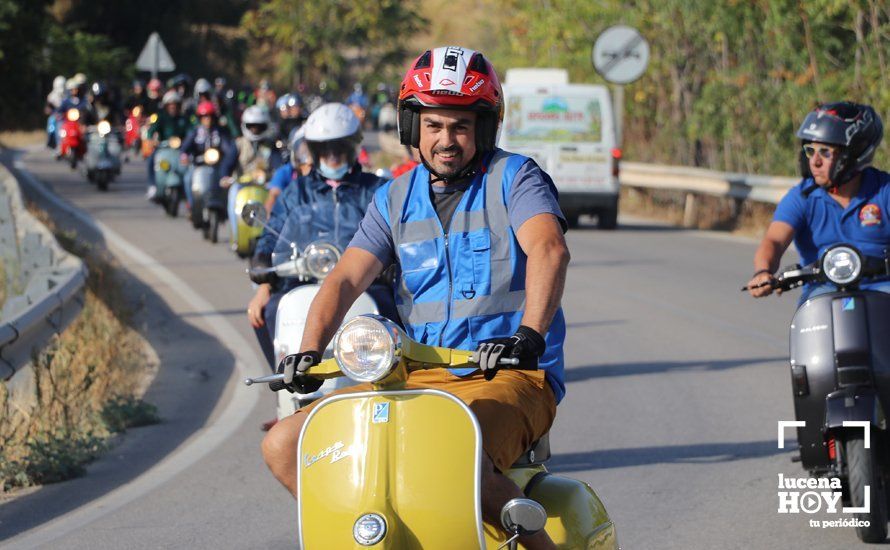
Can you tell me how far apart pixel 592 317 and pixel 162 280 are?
17.1 feet

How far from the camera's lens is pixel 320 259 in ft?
26.0

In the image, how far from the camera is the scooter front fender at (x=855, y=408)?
6.71 metres

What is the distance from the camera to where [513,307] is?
5070 millimetres

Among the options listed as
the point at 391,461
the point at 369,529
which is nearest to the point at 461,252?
the point at 391,461

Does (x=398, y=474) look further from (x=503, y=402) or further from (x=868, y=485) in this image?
(x=868, y=485)

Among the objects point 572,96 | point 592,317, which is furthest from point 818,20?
point 592,317

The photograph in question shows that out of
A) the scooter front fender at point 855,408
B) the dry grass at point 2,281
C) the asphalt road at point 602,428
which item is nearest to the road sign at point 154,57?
the asphalt road at point 602,428

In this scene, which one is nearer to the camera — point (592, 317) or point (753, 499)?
point (753, 499)

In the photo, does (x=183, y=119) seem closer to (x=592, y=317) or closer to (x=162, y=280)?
(x=162, y=280)

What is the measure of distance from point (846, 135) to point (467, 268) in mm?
2929

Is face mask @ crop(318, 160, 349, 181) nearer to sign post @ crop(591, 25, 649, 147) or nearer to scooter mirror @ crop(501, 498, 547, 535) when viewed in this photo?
scooter mirror @ crop(501, 498, 547, 535)

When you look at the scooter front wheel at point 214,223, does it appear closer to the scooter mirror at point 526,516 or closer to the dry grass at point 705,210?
the dry grass at point 705,210

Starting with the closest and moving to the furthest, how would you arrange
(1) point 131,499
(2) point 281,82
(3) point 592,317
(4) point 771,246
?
(4) point 771,246 < (1) point 131,499 < (3) point 592,317 < (2) point 281,82

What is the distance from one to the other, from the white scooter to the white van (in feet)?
50.0
